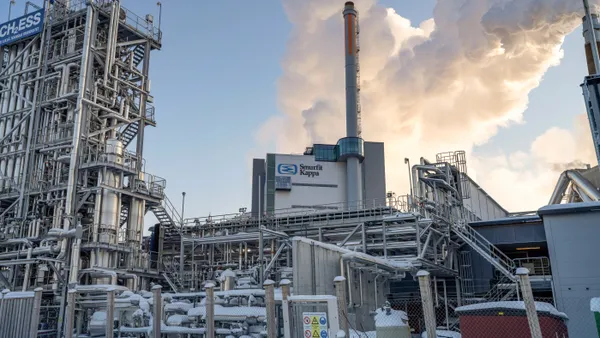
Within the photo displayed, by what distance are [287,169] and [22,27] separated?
29.8 m

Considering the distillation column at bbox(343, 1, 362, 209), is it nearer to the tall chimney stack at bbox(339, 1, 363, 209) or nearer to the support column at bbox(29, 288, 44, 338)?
the tall chimney stack at bbox(339, 1, 363, 209)

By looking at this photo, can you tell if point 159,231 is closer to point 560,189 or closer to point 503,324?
point 503,324

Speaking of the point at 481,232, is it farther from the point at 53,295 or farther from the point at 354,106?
the point at 354,106

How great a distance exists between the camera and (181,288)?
33.1 meters

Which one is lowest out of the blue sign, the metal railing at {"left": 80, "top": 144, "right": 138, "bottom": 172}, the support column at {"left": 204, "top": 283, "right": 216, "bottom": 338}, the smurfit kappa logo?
the support column at {"left": 204, "top": 283, "right": 216, "bottom": 338}

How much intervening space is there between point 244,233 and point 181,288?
19.3 ft

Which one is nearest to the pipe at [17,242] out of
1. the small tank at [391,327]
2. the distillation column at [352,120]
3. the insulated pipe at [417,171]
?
the insulated pipe at [417,171]

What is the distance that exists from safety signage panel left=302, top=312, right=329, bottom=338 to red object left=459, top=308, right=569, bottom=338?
452cm

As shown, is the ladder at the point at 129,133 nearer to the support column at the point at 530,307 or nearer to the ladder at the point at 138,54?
the ladder at the point at 138,54

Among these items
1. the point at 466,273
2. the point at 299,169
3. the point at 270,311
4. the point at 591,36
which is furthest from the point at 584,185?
the point at 270,311

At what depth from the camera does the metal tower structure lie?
30891 mm

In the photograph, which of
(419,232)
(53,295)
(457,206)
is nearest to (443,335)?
(419,232)

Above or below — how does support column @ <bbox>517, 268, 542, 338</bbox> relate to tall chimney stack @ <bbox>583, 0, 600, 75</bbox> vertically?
below

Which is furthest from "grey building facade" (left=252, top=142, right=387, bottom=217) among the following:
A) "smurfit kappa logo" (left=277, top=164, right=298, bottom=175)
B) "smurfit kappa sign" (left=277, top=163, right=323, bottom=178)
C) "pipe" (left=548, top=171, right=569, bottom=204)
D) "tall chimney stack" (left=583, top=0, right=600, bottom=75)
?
"tall chimney stack" (left=583, top=0, right=600, bottom=75)
